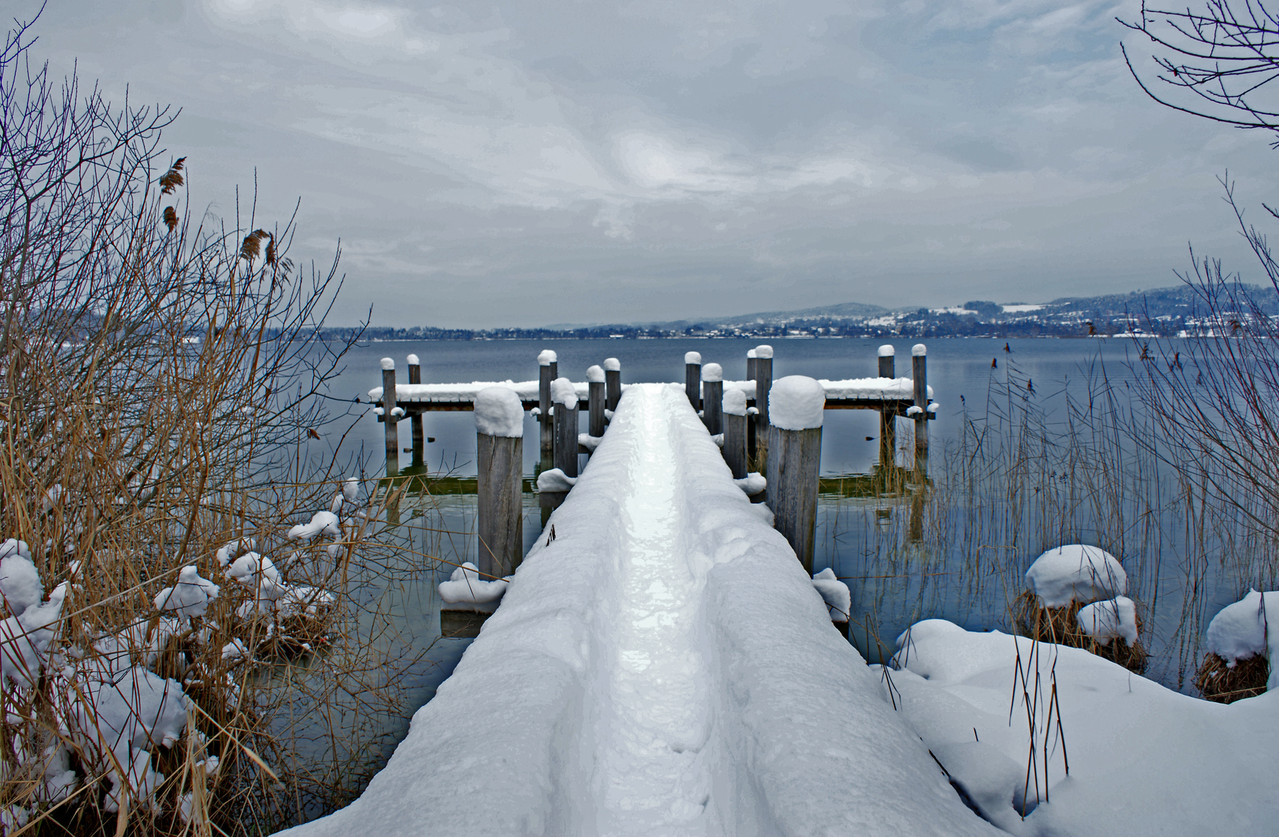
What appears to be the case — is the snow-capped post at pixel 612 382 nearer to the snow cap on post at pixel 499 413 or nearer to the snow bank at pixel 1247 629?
the snow cap on post at pixel 499 413

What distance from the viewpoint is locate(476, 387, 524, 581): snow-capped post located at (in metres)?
3.85

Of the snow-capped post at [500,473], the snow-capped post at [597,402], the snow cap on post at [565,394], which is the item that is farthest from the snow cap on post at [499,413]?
the snow-capped post at [597,402]

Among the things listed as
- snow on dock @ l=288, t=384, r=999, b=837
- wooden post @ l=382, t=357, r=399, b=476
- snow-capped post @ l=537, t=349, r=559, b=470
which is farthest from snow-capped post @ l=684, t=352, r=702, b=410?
snow on dock @ l=288, t=384, r=999, b=837

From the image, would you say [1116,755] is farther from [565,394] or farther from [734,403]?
[565,394]

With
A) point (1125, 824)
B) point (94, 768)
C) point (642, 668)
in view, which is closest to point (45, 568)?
point (94, 768)

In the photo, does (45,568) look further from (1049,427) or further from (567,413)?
(1049,427)

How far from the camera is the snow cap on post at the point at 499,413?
383 centimetres

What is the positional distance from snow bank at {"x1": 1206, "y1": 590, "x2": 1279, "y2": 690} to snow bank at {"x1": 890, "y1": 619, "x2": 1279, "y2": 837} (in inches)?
44.7

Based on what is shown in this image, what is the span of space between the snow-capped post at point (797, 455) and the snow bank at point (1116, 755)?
4.33ft

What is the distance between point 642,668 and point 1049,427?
50.8ft

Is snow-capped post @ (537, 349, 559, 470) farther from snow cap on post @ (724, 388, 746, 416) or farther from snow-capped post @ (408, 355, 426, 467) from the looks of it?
snow cap on post @ (724, 388, 746, 416)

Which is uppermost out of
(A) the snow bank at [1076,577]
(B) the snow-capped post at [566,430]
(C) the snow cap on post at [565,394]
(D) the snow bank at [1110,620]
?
(C) the snow cap on post at [565,394]

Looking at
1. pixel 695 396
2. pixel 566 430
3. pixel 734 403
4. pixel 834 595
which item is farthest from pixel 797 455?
pixel 695 396

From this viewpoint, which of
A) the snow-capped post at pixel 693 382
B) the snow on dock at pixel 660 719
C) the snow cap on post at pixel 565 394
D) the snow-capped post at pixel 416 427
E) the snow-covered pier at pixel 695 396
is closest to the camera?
the snow on dock at pixel 660 719
